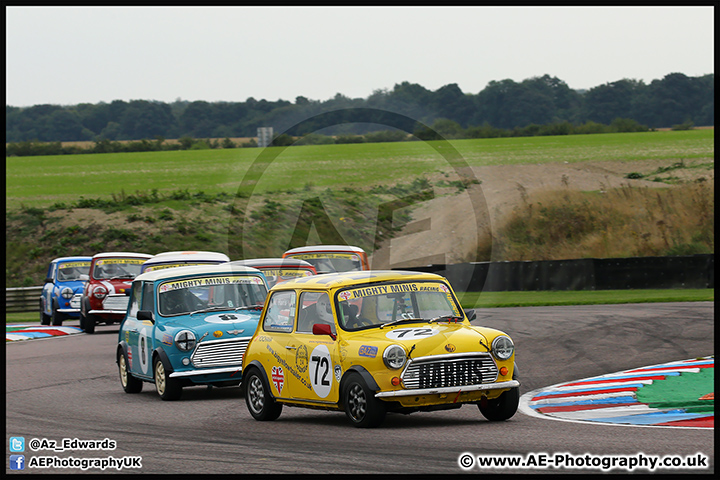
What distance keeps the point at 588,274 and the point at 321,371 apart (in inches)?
868

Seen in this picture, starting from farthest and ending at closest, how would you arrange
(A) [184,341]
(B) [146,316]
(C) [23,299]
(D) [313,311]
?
(C) [23,299], (B) [146,316], (A) [184,341], (D) [313,311]

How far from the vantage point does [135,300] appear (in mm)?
14094

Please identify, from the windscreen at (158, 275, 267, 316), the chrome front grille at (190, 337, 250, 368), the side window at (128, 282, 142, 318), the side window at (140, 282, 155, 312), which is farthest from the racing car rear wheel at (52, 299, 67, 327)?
the chrome front grille at (190, 337, 250, 368)

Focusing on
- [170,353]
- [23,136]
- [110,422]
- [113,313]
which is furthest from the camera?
[23,136]

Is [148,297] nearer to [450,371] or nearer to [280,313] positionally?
[280,313]

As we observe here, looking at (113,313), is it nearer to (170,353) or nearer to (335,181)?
(170,353)

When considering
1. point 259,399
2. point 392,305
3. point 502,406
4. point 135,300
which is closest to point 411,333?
point 392,305

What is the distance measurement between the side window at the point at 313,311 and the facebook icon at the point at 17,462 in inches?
125

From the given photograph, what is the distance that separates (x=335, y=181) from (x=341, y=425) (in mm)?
52129

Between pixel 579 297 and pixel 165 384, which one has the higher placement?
pixel 165 384

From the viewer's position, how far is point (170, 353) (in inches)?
484

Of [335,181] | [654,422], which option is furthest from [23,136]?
[654,422]

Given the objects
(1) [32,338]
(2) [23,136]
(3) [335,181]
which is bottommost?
(1) [32,338]

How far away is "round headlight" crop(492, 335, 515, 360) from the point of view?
912 centimetres
